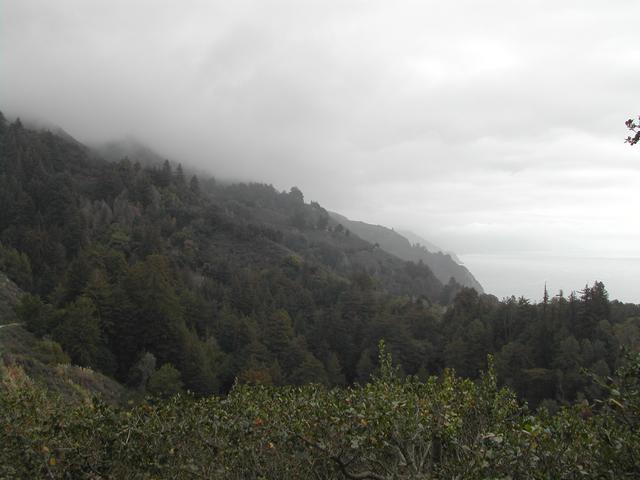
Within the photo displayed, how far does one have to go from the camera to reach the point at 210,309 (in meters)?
50.5

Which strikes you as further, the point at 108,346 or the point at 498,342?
the point at 498,342

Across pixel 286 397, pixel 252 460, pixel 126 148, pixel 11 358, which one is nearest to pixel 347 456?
pixel 252 460

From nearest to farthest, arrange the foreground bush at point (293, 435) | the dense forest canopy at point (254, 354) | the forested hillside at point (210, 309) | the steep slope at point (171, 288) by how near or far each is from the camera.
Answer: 1. the foreground bush at point (293, 435)
2. the dense forest canopy at point (254, 354)
3. the forested hillside at point (210, 309)
4. the steep slope at point (171, 288)

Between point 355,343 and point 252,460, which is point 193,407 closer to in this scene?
point 252,460

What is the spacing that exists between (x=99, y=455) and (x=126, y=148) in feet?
654

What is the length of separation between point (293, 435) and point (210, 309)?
4658 centimetres

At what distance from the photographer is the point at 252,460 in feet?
19.4

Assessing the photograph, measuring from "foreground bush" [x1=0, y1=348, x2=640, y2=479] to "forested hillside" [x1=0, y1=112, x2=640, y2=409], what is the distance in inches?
778

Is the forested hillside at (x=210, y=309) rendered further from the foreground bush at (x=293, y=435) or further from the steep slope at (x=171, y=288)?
the foreground bush at (x=293, y=435)

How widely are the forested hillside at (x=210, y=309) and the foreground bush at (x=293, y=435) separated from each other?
Result: 1975 cm

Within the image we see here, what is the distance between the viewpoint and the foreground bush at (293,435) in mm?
4578

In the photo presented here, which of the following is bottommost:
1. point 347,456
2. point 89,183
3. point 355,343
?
point 355,343

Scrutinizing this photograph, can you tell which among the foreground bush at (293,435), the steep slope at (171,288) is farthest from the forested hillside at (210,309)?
the foreground bush at (293,435)

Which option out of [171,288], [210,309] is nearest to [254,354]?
[171,288]
